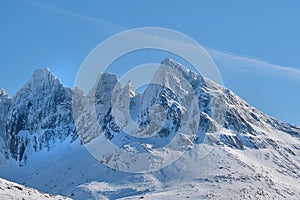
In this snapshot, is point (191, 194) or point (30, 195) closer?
point (30, 195)

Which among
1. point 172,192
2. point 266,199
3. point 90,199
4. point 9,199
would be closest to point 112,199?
point 90,199

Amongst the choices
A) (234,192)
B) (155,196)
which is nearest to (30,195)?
(155,196)

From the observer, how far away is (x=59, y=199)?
103875 mm

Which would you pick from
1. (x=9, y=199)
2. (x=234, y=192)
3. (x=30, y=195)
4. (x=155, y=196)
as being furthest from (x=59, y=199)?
(x=234, y=192)

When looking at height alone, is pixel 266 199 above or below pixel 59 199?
above

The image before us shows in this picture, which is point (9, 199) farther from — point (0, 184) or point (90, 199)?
point (90, 199)

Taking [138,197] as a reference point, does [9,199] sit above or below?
below

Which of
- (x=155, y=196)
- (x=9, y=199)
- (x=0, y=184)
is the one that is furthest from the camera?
(x=155, y=196)

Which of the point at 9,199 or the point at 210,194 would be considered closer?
the point at 9,199

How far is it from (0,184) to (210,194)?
106768 millimetres

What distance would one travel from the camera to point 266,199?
643 ft

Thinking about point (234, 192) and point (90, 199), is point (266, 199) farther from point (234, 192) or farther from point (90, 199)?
point (90, 199)

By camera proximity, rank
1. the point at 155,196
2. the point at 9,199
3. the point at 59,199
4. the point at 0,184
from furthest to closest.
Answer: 1. the point at 155,196
2. the point at 59,199
3. the point at 0,184
4. the point at 9,199

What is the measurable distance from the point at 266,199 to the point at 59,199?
107m
